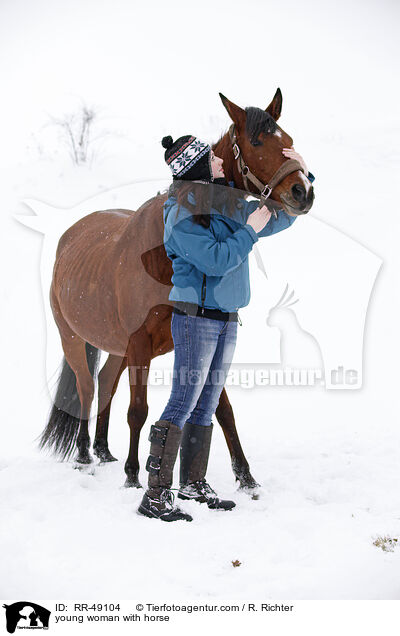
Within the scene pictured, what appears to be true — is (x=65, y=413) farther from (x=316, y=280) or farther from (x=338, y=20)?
(x=316, y=280)

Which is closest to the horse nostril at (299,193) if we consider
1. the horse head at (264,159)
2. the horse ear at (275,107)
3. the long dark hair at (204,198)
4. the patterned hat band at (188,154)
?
the horse head at (264,159)

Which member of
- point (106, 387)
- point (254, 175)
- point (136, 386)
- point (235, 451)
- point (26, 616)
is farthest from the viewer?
point (106, 387)

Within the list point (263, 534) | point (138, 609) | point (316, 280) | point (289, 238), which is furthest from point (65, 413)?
point (289, 238)

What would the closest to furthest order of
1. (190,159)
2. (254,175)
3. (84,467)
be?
1. (190,159)
2. (254,175)
3. (84,467)

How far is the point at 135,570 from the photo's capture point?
91.3 inches

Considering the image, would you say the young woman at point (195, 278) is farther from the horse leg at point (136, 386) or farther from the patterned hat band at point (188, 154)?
the horse leg at point (136, 386)

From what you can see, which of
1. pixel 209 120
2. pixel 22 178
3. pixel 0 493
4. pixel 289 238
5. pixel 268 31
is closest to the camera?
pixel 0 493

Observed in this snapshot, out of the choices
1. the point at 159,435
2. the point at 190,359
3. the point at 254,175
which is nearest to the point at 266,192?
the point at 254,175

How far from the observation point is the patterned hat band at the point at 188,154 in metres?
2.70

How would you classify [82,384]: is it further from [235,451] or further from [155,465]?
[155,465]

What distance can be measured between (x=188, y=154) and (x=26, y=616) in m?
2.11

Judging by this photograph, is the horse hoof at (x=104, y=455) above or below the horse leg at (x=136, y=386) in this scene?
below

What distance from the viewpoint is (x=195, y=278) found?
9.28 feet

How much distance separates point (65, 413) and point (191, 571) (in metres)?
2.28
